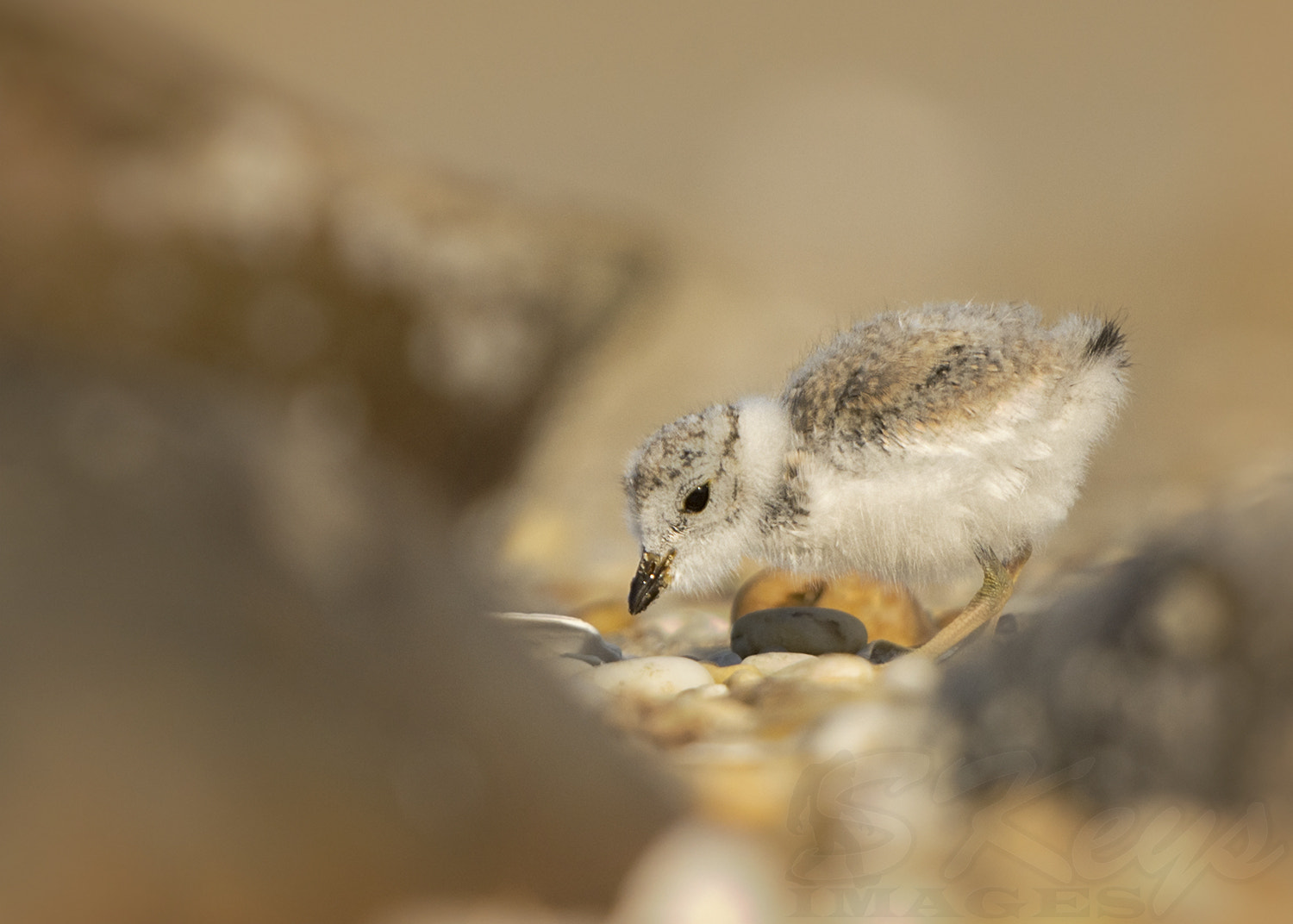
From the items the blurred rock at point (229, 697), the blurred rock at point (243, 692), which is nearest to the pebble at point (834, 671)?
the blurred rock at point (243, 692)

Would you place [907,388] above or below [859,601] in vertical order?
above

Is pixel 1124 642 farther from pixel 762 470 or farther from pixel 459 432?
pixel 459 432

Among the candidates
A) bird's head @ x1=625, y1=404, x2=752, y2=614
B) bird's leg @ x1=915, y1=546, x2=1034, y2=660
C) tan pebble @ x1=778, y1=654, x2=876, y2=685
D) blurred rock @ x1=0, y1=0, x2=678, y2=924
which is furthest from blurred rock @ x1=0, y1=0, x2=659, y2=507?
bird's leg @ x1=915, y1=546, x2=1034, y2=660

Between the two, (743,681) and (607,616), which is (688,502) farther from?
(607,616)

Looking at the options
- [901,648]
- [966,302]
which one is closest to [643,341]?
[966,302]

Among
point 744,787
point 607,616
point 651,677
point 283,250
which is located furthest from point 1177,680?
point 283,250

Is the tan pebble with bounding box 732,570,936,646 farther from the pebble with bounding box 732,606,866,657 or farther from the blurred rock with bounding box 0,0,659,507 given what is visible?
the blurred rock with bounding box 0,0,659,507
